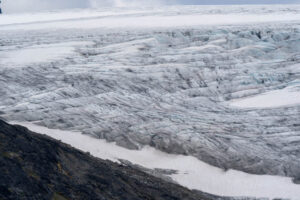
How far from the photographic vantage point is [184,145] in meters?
12.0

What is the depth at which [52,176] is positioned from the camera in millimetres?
5453

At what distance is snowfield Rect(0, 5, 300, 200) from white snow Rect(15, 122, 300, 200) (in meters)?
0.14

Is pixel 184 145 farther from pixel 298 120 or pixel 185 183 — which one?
pixel 298 120

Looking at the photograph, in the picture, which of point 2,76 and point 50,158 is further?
point 2,76

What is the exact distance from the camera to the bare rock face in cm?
488

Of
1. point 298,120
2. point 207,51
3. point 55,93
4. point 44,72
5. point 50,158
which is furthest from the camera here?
point 207,51

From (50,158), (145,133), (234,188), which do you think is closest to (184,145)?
(145,133)

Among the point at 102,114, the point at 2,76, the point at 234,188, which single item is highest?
the point at 2,76

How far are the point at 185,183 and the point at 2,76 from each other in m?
8.38

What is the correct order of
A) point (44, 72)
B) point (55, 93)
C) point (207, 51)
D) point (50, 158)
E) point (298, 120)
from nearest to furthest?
point (50, 158), point (298, 120), point (55, 93), point (44, 72), point (207, 51)

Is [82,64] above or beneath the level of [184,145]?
above

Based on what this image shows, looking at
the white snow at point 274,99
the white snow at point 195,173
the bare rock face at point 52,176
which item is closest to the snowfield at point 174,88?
the white snow at point 274,99

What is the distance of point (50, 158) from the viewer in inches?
233

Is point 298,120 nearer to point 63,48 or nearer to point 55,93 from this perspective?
point 55,93
